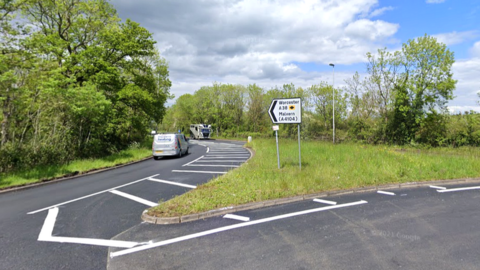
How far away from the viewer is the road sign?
8.71 metres

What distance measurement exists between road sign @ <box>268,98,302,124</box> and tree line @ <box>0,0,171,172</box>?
1066 cm

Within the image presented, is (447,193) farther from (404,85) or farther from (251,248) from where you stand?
(404,85)

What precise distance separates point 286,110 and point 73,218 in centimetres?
690

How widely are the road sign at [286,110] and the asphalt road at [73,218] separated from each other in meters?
3.68

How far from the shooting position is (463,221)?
185 inches

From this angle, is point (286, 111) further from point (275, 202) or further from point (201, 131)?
point (201, 131)

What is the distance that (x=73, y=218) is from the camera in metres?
5.53

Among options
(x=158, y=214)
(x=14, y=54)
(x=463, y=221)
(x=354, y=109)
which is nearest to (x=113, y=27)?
(x=14, y=54)

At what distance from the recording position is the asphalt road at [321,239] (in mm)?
3377

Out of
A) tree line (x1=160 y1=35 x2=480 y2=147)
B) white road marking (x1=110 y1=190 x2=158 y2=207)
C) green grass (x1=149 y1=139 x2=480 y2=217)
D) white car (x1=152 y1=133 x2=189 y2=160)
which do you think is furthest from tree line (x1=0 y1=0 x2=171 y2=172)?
tree line (x1=160 y1=35 x2=480 y2=147)

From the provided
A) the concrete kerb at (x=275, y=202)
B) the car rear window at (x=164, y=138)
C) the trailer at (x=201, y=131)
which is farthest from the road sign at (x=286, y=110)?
the trailer at (x=201, y=131)

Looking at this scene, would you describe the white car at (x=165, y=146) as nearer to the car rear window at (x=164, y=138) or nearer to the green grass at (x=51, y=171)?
the car rear window at (x=164, y=138)

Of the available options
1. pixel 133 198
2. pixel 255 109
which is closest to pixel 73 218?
pixel 133 198

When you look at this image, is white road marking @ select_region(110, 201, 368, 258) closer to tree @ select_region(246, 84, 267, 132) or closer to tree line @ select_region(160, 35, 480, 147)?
tree line @ select_region(160, 35, 480, 147)
